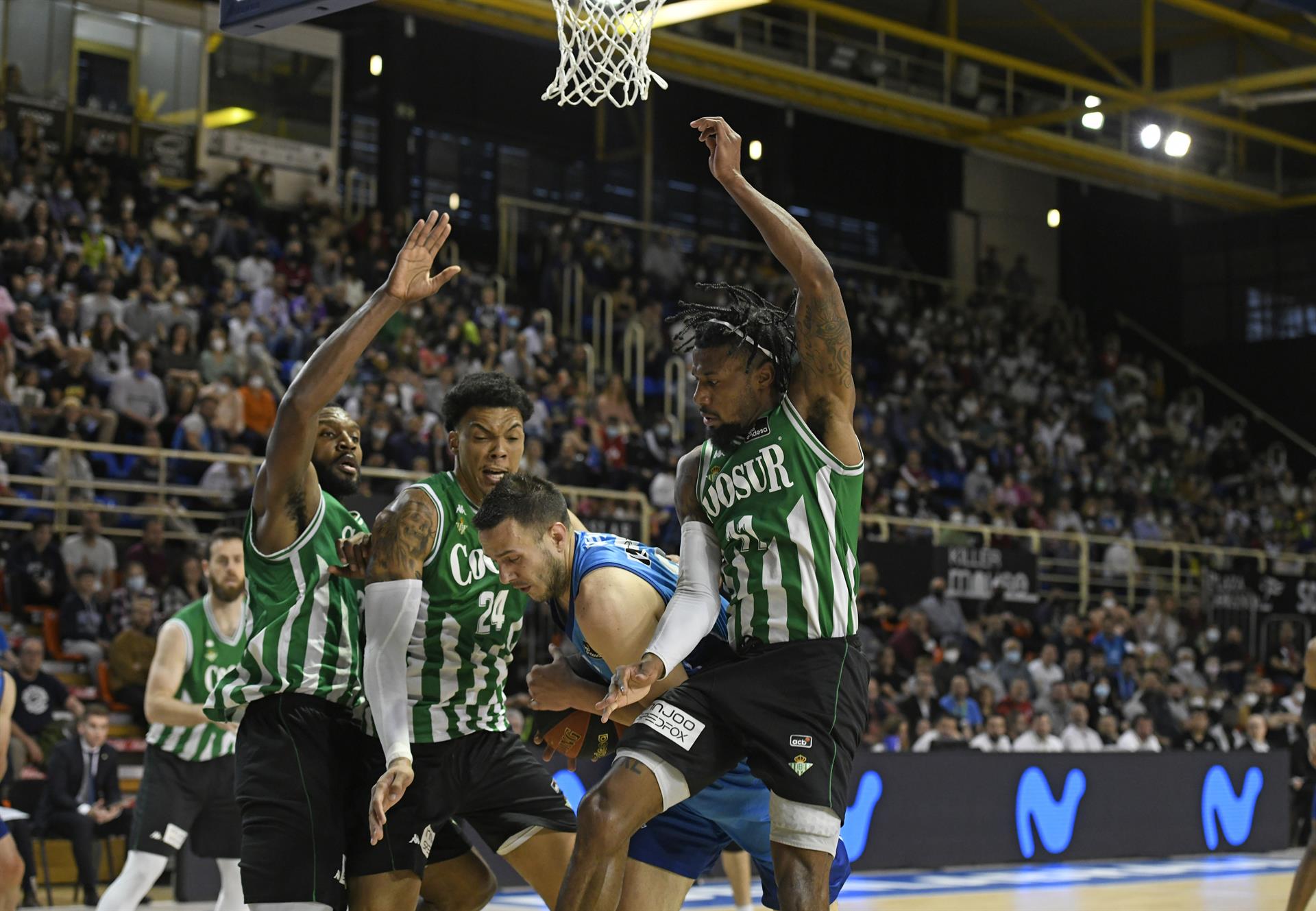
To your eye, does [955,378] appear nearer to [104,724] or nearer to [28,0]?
[28,0]

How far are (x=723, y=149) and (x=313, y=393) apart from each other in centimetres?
148

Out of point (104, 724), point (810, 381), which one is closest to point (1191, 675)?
point (104, 724)

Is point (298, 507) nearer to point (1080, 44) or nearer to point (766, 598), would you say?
point (766, 598)

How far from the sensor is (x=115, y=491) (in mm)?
14398

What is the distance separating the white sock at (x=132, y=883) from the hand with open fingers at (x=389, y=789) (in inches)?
123

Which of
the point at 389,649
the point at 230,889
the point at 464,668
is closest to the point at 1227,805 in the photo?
the point at 230,889

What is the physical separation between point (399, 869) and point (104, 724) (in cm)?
628

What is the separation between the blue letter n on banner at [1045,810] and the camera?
13406 millimetres

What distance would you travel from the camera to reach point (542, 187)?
2636 cm

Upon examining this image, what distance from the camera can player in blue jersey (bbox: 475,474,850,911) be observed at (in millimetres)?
4617

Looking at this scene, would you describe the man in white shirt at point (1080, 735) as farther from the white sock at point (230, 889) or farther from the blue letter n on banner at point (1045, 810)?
A: the white sock at point (230, 889)

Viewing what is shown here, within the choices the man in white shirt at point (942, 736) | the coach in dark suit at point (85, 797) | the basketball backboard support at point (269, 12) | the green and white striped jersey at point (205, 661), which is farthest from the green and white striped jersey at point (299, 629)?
the man in white shirt at point (942, 736)

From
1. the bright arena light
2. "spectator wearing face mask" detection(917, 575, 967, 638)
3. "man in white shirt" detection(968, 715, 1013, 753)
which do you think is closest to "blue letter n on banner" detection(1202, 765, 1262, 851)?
"man in white shirt" detection(968, 715, 1013, 753)

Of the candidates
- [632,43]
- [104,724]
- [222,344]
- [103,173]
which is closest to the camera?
[632,43]
